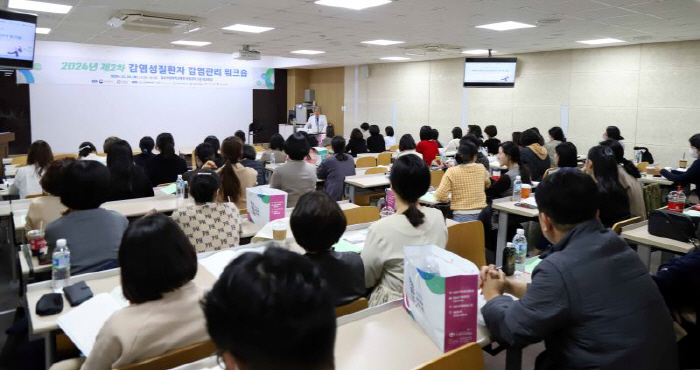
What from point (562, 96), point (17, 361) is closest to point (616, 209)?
point (17, 361)

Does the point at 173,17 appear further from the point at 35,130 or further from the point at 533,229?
the point at 35,130

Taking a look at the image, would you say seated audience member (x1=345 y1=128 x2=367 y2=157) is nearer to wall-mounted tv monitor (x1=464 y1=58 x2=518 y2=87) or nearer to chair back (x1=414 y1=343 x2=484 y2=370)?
wall-mounted tv monitor (x1=464 y1=58 x2=518 y2=87)

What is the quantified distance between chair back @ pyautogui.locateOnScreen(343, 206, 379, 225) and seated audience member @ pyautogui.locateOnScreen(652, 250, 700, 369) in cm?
209

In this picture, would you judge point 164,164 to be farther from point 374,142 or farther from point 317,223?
point 374,142

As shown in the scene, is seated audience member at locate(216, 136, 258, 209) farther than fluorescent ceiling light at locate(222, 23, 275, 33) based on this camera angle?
No

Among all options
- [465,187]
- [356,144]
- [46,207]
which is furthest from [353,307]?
[356,144]

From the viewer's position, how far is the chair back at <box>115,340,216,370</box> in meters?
1.56

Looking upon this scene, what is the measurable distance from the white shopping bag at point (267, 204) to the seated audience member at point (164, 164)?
2330 millimetres

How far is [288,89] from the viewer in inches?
653

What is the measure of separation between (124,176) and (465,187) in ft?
10.7

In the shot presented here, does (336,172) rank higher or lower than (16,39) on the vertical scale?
lower

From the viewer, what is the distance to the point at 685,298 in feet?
7.21

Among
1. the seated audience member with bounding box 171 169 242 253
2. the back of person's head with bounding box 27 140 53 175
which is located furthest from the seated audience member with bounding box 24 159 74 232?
the back of person's head with bounding box 27 140 53 175

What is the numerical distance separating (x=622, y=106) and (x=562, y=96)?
1233 mm
